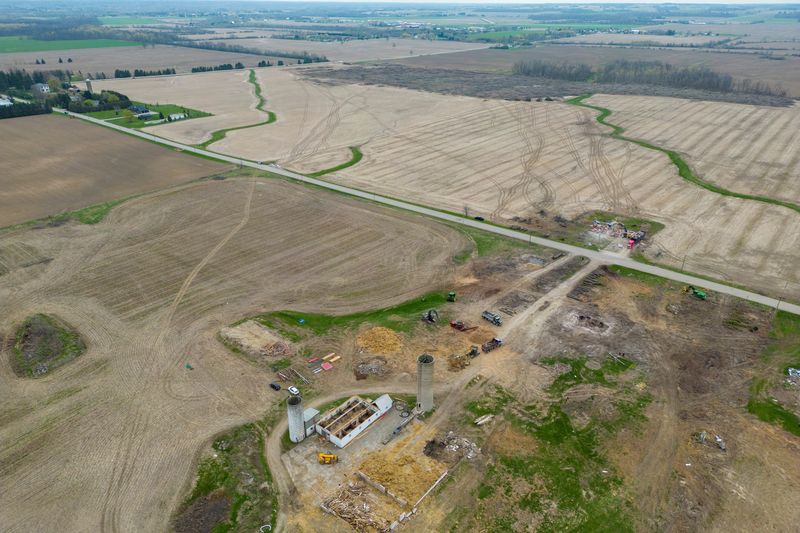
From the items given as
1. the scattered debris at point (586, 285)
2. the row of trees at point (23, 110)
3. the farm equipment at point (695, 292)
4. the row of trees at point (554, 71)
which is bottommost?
the scattered debris at point (586, 285)

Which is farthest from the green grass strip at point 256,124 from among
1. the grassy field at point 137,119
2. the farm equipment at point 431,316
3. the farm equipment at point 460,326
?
the farm equipment at point 460,326

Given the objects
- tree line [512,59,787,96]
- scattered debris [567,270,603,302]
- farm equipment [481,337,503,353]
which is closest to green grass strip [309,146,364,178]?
scattered debris [567,270,603,302]

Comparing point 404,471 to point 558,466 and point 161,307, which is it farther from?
point 161,307

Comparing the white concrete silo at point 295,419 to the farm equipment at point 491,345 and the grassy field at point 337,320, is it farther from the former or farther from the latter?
the farm equipment at point 491,345

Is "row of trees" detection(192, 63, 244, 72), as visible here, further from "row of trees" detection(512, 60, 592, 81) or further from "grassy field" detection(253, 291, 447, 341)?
"grassy field" detection(253, 291, 447, 341)

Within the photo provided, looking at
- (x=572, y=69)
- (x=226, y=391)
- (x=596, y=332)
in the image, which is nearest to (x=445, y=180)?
(x=596, y=332)
